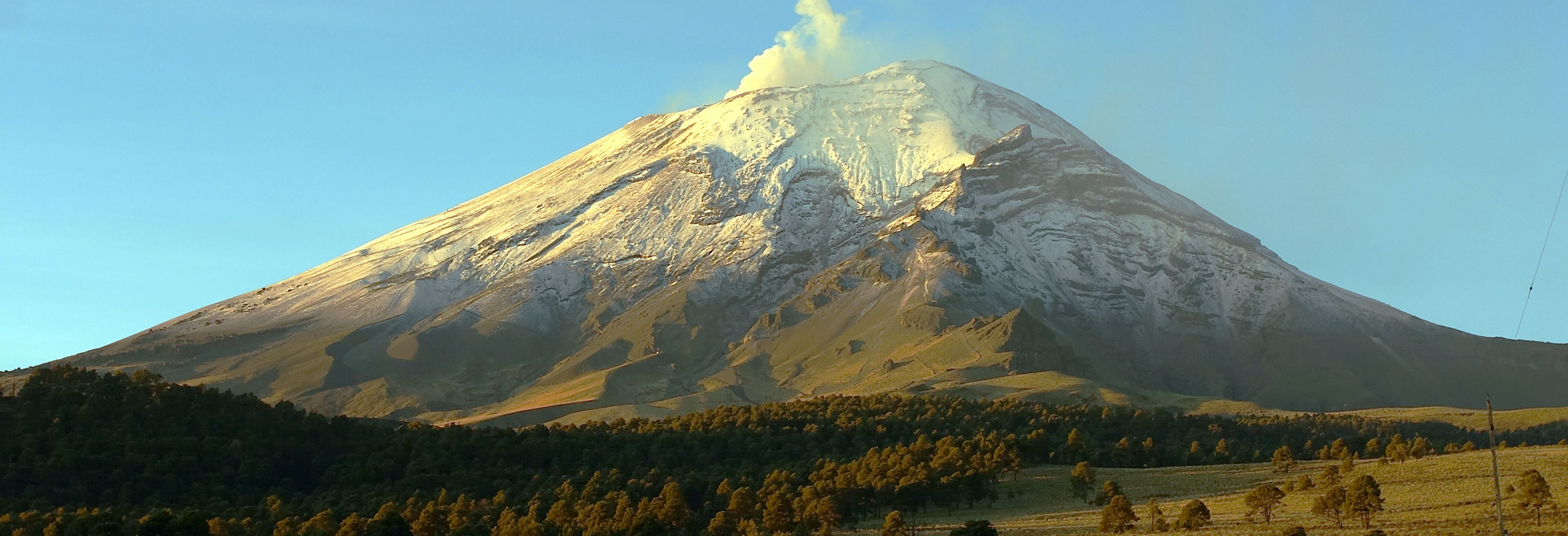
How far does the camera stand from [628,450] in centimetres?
14888

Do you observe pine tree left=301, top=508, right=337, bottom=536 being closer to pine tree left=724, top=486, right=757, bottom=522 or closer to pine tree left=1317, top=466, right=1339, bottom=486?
pine tree left=724, top=486, right=757, bottom=522

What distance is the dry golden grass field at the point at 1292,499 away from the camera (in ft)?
271

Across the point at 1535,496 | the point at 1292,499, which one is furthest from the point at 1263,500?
the point at 1535,496

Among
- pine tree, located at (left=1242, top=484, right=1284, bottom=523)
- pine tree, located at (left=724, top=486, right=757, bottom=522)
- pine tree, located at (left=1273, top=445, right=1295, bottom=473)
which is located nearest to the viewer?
pine tree, located at (left=1242, top=484, right=1284, bottom=523)

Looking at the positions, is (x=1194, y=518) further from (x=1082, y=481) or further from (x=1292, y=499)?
(x=1082, y=481)

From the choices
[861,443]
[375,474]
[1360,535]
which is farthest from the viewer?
[861,443]

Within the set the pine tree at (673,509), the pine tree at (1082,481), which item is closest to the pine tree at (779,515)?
the pine tree at (673,509)

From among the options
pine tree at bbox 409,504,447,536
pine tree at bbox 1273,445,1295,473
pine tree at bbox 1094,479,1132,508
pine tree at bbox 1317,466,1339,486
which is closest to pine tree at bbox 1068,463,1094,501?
pine tree at bbox 1094,479,1132,508

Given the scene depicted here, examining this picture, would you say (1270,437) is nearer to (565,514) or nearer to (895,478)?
(895,478)

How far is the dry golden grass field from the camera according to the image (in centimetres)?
8250

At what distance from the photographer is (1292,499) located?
330ft

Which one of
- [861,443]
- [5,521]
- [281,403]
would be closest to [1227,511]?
[861,443]

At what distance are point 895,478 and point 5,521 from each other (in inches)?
2416

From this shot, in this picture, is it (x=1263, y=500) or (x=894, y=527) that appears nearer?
(x=1263, y=500)
